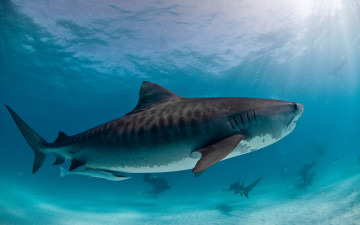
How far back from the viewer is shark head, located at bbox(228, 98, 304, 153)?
8.31 ft

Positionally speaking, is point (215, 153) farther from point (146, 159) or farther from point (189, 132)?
point (146, 159)

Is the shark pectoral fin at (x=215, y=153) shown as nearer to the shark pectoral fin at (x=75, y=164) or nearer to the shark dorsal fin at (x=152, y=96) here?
the shark dorsal fin at (x=152, y=96)

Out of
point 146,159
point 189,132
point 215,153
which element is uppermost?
Answer: point 189,132

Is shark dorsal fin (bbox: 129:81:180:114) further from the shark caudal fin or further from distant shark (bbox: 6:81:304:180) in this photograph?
the shark caudal fin

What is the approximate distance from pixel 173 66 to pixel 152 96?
74.8 feet

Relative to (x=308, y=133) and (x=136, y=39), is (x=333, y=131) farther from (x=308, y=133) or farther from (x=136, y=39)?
(x=136, y=39)

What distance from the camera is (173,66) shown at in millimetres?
25750

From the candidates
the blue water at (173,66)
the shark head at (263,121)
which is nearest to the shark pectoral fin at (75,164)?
the shark head at (263,121)

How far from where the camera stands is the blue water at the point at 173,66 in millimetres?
14680

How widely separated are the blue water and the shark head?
28.0ft

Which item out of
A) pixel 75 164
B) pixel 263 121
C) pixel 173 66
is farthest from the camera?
pixel 173 66

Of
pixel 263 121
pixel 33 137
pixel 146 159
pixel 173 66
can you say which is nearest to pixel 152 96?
pixel 146 159

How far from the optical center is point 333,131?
140 meters

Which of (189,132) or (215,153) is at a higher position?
(189,132)
